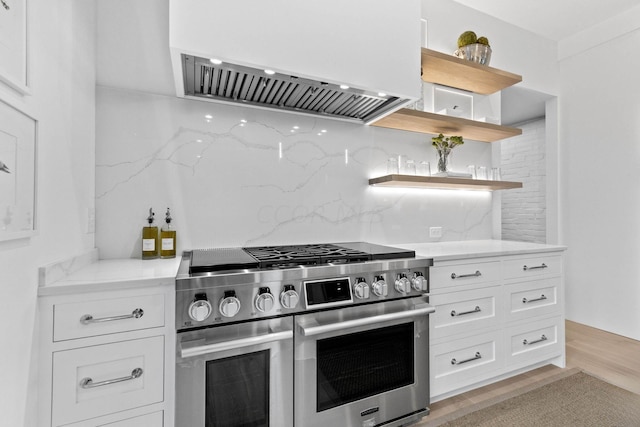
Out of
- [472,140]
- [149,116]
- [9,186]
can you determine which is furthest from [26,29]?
[472,140]

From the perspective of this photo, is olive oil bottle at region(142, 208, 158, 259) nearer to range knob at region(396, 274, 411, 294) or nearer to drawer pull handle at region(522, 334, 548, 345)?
range knob at region(396, 274, 411, 294)

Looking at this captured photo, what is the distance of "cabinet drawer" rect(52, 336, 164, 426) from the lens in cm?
107

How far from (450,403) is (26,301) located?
2.11 meters

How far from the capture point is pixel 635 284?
2828 mm

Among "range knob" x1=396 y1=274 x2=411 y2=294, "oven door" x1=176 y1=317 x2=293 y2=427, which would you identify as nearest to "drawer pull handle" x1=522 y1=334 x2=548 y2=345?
"range knob" x1=396 y1=274 x2=411 y2=294

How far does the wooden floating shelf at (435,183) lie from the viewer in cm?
209

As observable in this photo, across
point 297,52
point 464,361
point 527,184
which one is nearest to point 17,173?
point 297,52

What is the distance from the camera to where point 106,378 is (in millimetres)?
1122

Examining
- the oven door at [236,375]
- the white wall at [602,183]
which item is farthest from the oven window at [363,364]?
the white wall at [602,183]

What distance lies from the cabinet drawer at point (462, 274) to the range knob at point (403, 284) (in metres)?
0.21

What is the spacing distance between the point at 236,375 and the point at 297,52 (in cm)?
141

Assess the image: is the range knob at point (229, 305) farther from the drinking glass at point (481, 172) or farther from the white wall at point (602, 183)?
the white wall at point (602, 183)

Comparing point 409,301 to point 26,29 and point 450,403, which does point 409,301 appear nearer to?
point 450,403

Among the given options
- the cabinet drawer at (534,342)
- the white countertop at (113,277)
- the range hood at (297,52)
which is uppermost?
the range hood at (297,52)
